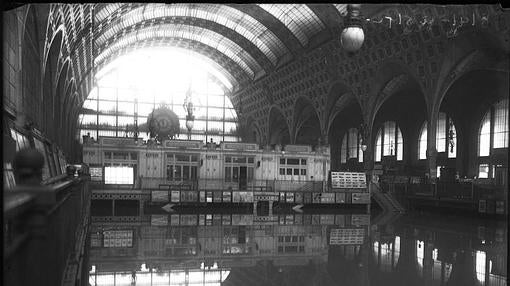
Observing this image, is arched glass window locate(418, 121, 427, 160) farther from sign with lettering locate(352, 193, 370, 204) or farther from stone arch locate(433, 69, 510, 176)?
sign with lettering locate(352, 193, 370, 204)

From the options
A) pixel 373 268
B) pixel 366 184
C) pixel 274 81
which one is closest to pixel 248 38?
pixel 274 81

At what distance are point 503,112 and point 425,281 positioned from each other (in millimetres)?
25843

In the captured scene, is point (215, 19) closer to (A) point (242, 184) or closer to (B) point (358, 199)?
(A) point (242, 184)

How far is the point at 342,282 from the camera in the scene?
877 centimetres

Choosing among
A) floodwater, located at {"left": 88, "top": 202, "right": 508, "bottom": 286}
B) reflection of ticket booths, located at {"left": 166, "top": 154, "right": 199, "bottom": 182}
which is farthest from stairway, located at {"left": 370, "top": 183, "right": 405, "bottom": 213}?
reflection of ticket booths, located at {"left": 166, "top": 154, "right": 199, "bottom": 182}

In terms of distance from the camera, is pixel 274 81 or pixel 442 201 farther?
pixel 274 81

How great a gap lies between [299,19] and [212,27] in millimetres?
10894

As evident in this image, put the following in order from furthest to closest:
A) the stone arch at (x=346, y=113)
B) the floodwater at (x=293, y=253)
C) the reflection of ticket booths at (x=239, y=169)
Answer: the stone arch at (x=346, y=113) < the reflection of ticket booths at (x=239, y=169) < the floodwater at (x=293, y=253)

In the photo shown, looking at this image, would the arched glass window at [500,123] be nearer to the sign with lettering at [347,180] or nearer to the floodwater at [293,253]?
the sign with lettering at [347,180]

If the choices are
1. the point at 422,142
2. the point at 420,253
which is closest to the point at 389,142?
the point at 422,142

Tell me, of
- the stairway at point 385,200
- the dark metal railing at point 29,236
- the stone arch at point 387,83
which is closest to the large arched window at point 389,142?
the stone arch at point 387,83

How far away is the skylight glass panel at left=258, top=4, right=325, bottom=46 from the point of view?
35844 millimetres

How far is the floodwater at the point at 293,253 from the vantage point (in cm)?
Result: 904

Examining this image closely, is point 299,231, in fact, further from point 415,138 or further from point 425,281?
point 415,138
